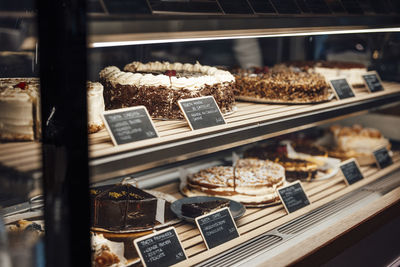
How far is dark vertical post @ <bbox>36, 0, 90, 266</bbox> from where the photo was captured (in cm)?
123

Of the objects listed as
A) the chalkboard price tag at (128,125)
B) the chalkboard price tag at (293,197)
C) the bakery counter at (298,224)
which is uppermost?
the chalkboard price tag at (128,125)

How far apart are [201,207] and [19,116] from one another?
3.48 feet

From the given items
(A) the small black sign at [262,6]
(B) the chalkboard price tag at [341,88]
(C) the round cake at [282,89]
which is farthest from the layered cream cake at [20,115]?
(B) the chalkboard price tag at [341,88]

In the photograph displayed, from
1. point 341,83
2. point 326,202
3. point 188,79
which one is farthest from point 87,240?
point 341,83

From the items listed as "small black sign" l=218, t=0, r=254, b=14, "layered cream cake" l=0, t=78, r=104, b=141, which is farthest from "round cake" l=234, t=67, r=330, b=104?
"layered cream cake" l=0, t=78, r=104, b=141

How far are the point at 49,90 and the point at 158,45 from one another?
1.56m

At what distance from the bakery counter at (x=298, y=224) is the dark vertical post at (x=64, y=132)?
0.75 meters

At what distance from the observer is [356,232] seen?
2486 mm

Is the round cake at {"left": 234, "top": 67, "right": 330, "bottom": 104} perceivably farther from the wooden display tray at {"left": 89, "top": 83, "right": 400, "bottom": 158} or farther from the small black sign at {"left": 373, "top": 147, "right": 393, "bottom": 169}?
the small black sign at {"left": 373, "top": 147, "right": 393, "bottom": 169}

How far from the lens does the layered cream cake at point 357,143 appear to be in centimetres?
360

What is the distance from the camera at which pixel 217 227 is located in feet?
7.11

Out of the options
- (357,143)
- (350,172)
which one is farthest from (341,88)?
(357,143)

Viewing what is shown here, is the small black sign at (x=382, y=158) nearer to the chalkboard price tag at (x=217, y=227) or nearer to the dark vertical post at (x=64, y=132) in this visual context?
the chalkboard price tag at (x=217, y=227)

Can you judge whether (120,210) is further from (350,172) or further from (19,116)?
(350,172)
